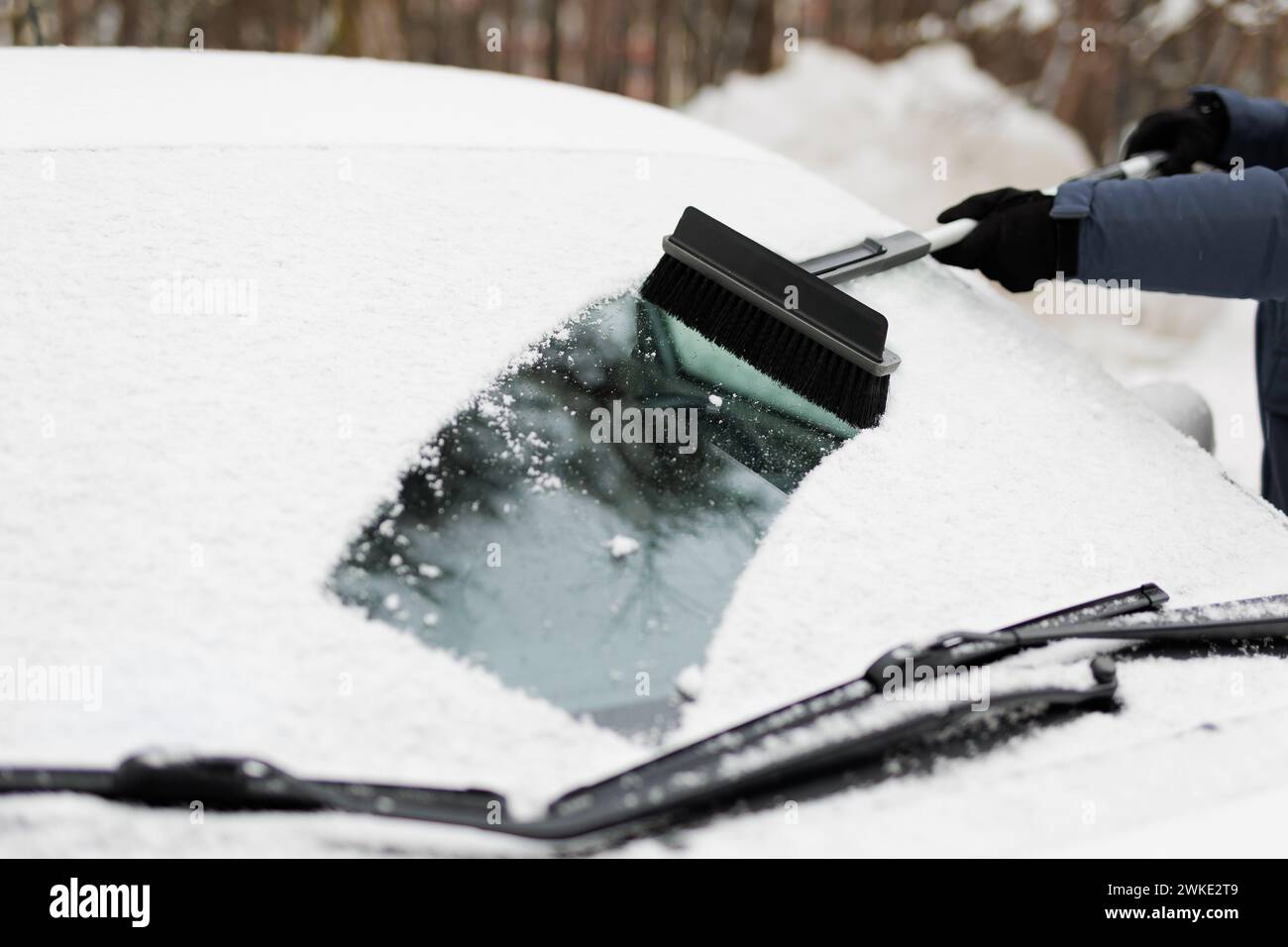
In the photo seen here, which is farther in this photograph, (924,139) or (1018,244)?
(924,139)

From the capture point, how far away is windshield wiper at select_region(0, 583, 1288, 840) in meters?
0.83

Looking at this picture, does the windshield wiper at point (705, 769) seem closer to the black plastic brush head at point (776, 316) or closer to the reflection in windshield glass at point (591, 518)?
the reflection in windshield glass at point (591, 518)

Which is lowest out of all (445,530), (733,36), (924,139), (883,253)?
(445,530)

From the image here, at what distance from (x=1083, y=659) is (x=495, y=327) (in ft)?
2.50

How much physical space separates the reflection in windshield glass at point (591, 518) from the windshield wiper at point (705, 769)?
0.08 metres

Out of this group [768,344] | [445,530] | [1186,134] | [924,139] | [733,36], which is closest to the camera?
[445,530]

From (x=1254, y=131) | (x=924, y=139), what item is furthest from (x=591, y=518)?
(x=924, y=139)

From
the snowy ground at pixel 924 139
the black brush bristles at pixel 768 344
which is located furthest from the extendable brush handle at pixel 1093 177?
the snowy ground at pixel 924 139

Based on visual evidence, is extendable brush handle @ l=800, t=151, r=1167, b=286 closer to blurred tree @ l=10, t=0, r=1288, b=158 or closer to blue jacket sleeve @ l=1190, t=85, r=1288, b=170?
blue jacket sleeve @ l=1190, t=85, r=1288, b=170

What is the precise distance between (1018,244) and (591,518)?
101 centimetres

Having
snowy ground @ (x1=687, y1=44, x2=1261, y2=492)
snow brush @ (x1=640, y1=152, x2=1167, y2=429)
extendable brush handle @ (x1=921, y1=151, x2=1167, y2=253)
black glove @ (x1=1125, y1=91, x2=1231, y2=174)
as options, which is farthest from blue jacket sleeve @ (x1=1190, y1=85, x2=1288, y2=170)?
snowy ground @ (x1=687, y1=44, x2=1261, y2=492)

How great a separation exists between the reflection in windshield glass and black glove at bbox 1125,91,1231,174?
5.30 feet

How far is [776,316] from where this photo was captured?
1463 mm

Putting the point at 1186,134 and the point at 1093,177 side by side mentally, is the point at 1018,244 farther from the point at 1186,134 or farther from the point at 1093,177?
the point at 1186,134
